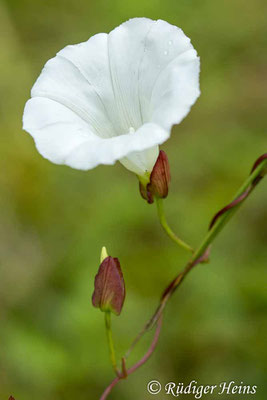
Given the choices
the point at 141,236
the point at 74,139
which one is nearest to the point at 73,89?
the point at 74,139

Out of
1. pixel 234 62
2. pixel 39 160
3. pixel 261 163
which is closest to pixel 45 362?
pixel 39 160

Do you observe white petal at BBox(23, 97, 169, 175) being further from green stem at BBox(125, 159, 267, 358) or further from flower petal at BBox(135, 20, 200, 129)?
green stem at BBox(125, 159, 267, 358)

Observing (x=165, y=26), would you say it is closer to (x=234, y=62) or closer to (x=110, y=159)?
(x=110, y=159)

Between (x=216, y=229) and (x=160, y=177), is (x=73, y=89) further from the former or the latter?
(x=216, y=229)

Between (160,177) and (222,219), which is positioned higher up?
(160,177)

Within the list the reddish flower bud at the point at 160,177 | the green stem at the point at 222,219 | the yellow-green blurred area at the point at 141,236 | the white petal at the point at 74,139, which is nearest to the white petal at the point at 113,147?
the white petal at the point at 74,139

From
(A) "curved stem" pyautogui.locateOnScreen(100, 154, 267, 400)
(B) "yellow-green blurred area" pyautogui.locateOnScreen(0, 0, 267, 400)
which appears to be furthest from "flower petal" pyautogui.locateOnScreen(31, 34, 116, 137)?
(B) "yellow-green blurred area" pyautogui.locateOnScreen(0, 0, 267, 400)
